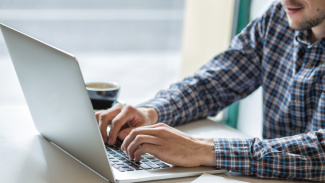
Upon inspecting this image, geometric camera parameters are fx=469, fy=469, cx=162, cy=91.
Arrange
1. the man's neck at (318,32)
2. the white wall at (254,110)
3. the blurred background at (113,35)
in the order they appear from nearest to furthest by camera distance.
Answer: the man's neck at (318,32), the white wall at (254,110), the blurred background at (113,35)

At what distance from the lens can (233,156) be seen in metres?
1.02

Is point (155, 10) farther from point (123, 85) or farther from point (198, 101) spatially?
point (198, 101)

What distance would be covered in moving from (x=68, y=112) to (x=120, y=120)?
23cm

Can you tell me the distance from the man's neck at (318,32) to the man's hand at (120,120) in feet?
1.82

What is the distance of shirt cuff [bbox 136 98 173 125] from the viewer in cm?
129

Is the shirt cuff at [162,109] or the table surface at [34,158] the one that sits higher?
the shirt cuff at [162,109]

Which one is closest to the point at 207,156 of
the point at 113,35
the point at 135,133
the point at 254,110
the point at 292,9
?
the point at 135,133

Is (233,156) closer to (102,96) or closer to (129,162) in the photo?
(129,162)

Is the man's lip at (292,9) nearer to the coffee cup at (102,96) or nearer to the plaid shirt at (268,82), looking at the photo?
the plaid shirt at (268,82)

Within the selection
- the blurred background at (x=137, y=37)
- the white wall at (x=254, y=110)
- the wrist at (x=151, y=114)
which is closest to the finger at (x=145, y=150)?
the wrist at (x=151, y=114)

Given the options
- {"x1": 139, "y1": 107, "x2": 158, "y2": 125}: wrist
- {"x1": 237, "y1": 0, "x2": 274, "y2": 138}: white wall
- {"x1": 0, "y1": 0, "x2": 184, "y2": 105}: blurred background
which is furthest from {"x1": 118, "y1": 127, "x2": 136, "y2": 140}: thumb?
{"x1": 0, "y1": 0, "x2": 184, "y2": 105}: blurred background

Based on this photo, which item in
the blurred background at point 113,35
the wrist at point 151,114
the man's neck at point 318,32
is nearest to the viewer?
the wrist at point 151,114

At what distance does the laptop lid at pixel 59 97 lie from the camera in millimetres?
836

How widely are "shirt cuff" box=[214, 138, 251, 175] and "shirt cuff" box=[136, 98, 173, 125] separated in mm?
257
